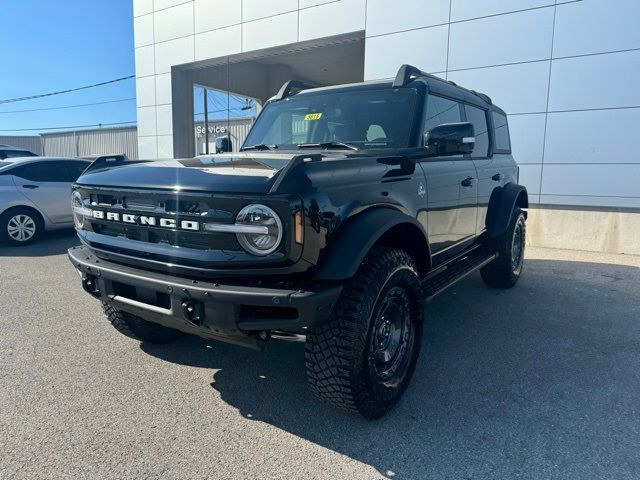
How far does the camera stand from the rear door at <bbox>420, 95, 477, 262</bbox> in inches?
132

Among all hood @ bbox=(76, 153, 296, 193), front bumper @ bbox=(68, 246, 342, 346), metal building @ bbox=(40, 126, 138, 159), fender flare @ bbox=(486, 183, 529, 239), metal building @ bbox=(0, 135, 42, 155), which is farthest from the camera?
metal building @ bbox=(0, 135, 42, 155)

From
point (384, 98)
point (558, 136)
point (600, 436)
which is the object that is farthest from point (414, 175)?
point (558, 136)

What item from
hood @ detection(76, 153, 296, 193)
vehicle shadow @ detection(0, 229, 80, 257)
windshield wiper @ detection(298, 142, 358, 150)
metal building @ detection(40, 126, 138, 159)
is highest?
metal building @ detection(40, 126, 138, 159)

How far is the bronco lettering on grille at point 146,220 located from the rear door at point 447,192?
1697 millimetres

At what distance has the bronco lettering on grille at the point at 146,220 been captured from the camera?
231 cm

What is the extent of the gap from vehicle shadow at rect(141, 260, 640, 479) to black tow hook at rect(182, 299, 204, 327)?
0.80 metres

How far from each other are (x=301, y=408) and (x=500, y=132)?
4.17 metres

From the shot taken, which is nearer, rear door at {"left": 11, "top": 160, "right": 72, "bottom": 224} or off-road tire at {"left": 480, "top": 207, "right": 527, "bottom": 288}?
off-road tire at {"left": 480, "top": 207, "right": 527, "bottom": 288}

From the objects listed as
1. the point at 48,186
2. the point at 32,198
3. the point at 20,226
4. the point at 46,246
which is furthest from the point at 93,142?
the point at 46,246

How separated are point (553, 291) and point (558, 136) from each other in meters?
3.91

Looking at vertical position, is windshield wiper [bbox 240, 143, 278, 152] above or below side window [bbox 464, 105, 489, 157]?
below

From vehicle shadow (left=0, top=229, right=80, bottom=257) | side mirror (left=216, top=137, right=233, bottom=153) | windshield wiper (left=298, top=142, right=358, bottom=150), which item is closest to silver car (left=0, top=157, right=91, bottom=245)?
vehicle shadow (left=0, top=229, right=80, bottom=257)

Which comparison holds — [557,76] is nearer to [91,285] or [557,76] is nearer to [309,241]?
[309,241]

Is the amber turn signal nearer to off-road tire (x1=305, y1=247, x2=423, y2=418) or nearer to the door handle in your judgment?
off-road tire (x1=305, y1=247, x2=423, y2=418)
